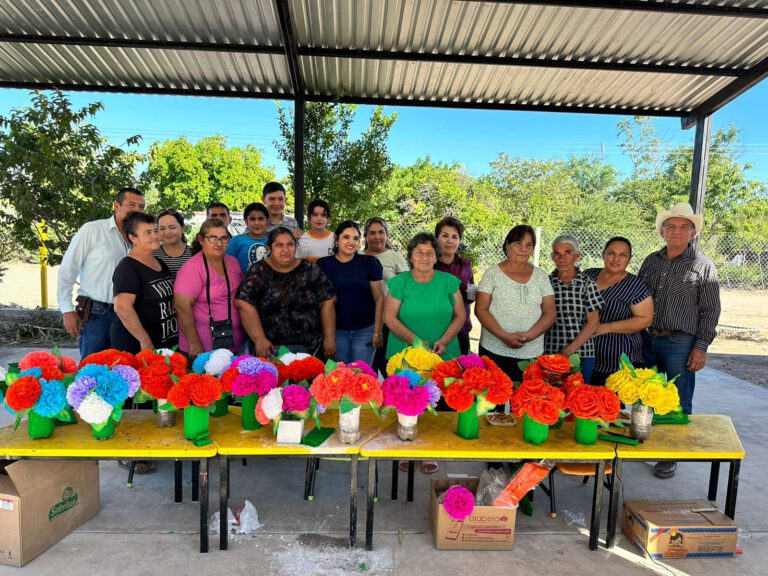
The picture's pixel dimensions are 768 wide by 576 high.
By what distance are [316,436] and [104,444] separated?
0.94 meters

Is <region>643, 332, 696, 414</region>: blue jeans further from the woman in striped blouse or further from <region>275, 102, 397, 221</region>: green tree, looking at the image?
<region>275, 102, 397, 221</region>: green tree

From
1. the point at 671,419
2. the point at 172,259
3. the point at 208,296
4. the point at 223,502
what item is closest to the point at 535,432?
the point at 671,419

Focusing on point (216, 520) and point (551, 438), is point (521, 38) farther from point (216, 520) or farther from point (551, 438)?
point (216, 520)

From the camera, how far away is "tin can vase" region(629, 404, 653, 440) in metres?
2.53

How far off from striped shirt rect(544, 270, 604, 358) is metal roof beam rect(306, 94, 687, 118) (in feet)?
10.5

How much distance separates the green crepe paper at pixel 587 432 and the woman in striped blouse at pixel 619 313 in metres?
1.07

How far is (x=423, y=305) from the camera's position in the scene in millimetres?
3357

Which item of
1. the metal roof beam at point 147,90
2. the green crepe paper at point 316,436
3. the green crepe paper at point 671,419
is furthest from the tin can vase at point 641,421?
the metal roof beam at point 147,90

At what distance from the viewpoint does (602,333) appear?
11.3 ft

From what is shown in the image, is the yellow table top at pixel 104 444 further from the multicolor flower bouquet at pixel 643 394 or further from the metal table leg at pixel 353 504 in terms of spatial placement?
the multicolor flower bouquet at pixel 643 394

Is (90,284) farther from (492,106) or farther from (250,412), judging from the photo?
(492,106)

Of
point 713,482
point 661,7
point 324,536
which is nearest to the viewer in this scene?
point 324,536

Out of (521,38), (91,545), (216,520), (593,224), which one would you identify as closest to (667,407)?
(216,520)

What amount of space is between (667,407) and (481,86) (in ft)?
14.0
